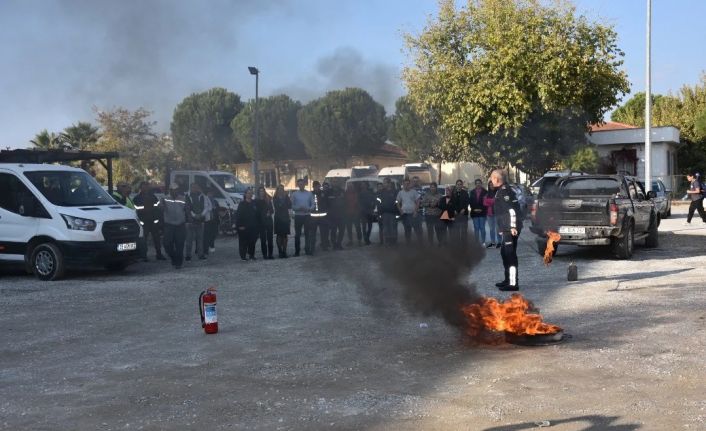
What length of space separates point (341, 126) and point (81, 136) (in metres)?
17.5

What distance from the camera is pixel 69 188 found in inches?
570

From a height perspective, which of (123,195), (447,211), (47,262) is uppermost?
(123,195)

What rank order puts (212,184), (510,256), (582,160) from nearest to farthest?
1. (510,256)
2. (212,184)
3. (582,160)

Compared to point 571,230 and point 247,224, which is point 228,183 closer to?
point 247,224

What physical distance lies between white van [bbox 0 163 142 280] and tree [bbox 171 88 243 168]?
3927cm

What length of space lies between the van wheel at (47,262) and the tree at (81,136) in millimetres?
37694

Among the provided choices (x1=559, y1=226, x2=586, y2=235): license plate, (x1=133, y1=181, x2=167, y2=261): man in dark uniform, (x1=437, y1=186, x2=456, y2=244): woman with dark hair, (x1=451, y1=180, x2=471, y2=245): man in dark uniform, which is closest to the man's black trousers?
(x1=559, y1=226, x2=586, y2=235): license plate

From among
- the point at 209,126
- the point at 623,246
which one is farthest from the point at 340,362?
the point at 209,126

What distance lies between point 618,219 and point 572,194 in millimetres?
1166

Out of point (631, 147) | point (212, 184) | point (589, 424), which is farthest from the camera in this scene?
point (631, 147)

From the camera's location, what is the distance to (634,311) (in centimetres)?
943

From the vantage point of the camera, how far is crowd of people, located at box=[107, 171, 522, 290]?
15883 millimetres

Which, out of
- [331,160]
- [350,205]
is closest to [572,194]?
[350,205]

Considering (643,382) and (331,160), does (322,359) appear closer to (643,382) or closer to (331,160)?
(643,382)
